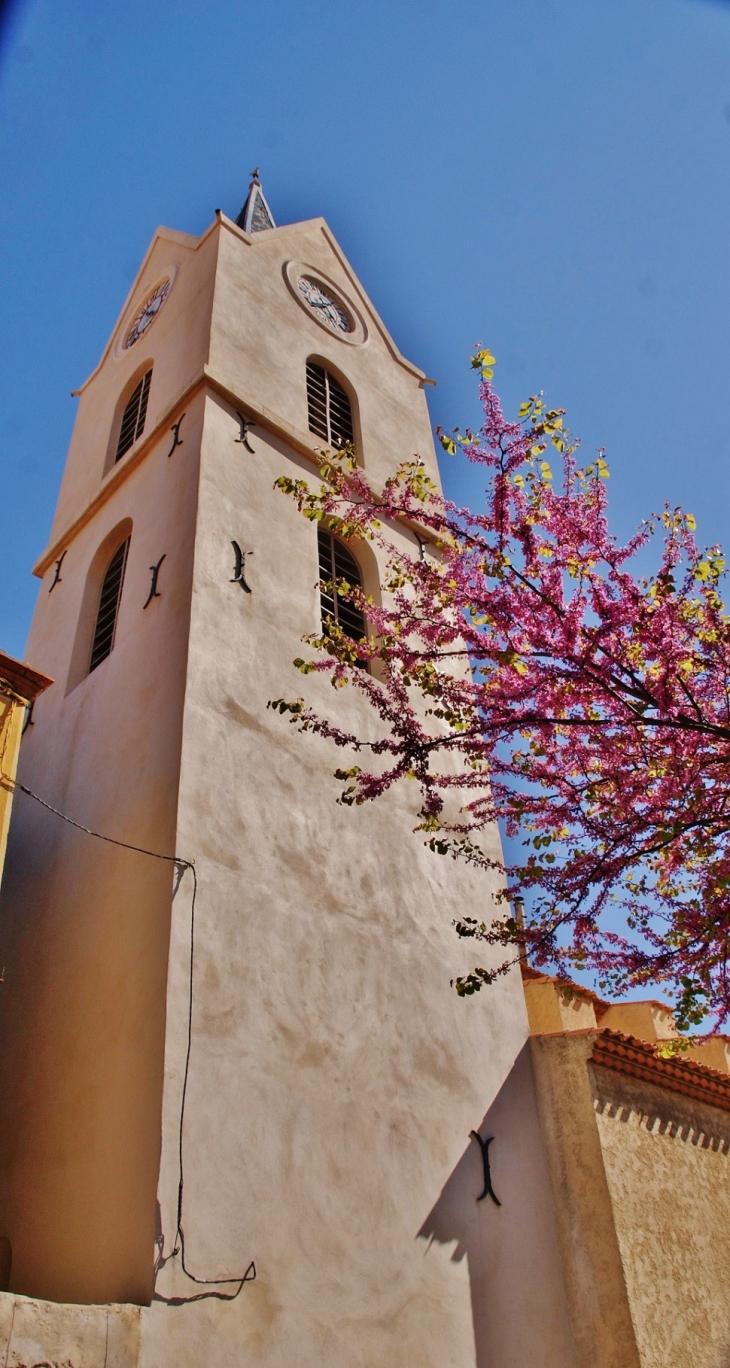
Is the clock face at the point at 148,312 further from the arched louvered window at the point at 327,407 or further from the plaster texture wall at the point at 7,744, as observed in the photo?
the plaster texture wall at the point at 7,744

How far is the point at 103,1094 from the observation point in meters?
7.24

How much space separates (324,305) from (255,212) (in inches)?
362

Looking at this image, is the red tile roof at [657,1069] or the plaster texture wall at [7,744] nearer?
the plaster texture wall at [7,744]

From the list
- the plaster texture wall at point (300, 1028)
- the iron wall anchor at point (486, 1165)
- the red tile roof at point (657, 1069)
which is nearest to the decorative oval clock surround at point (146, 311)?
the plaster texture wall at point (300, 1028)

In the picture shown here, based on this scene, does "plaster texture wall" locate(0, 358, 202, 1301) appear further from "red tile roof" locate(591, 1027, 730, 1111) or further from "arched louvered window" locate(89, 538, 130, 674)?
A: "red tile roof" locate(591, 1027, 730, 1111)

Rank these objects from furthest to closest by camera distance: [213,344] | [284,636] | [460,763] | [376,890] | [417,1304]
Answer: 1. [213,344]
2. [460,763]
3. [284,636]
4. [376,890]
5. [417,1304]

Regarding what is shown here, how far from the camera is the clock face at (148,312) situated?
16.2 m

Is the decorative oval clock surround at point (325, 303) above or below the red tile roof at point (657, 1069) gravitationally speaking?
above

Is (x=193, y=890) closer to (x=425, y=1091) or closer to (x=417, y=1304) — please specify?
(x=425, y=1091)

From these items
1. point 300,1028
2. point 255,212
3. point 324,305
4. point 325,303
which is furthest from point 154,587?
point 255,212

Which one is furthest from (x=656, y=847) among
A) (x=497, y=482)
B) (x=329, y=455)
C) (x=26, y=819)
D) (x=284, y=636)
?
(x=329, y=455)

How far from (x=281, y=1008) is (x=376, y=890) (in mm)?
1854

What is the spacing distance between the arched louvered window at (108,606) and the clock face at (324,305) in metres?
6.00

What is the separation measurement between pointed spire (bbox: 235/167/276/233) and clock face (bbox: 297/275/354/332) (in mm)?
6873
